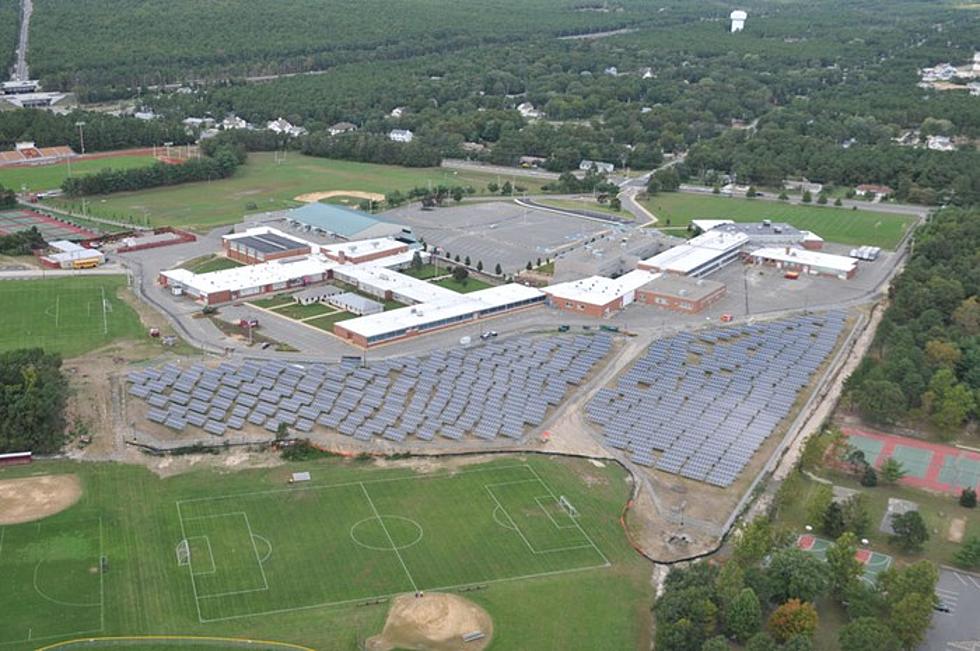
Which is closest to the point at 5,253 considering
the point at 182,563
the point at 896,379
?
the point at 182,563

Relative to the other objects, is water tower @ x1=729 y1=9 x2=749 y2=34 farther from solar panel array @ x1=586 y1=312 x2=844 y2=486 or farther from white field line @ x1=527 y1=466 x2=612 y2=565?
white field line @ x1=527 y1=466 x2=612 y2=565

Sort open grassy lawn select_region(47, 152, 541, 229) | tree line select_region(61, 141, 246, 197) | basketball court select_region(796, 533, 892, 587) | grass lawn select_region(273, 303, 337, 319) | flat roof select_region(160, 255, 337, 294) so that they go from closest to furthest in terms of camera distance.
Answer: basketball court select_region(796, 533, 892, 587)
grass lawn select_region(273, 303, 337, 319)
flat roof select_region(160, 255, 337, 294)
open grassy lawn select_region(47, 152, 541, 229)
tree line select_region(61, 141, 246, 197)

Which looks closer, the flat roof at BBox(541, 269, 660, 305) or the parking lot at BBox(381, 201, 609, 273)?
the flat roof at BBox(541, 269, 660, 305)

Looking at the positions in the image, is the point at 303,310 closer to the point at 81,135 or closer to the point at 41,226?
the point at 41,226

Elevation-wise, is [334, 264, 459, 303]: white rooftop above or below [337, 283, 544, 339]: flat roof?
above

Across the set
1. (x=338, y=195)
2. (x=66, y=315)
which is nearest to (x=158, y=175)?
(x=338, y=195)

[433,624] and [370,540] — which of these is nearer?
[433,624]

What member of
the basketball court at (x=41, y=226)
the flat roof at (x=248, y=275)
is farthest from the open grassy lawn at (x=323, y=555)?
the basketball court at (x=41, y=226)

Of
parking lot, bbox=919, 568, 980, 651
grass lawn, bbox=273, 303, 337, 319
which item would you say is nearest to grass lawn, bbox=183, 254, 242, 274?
grass lawn, bbox=273, 303, 337, 319
